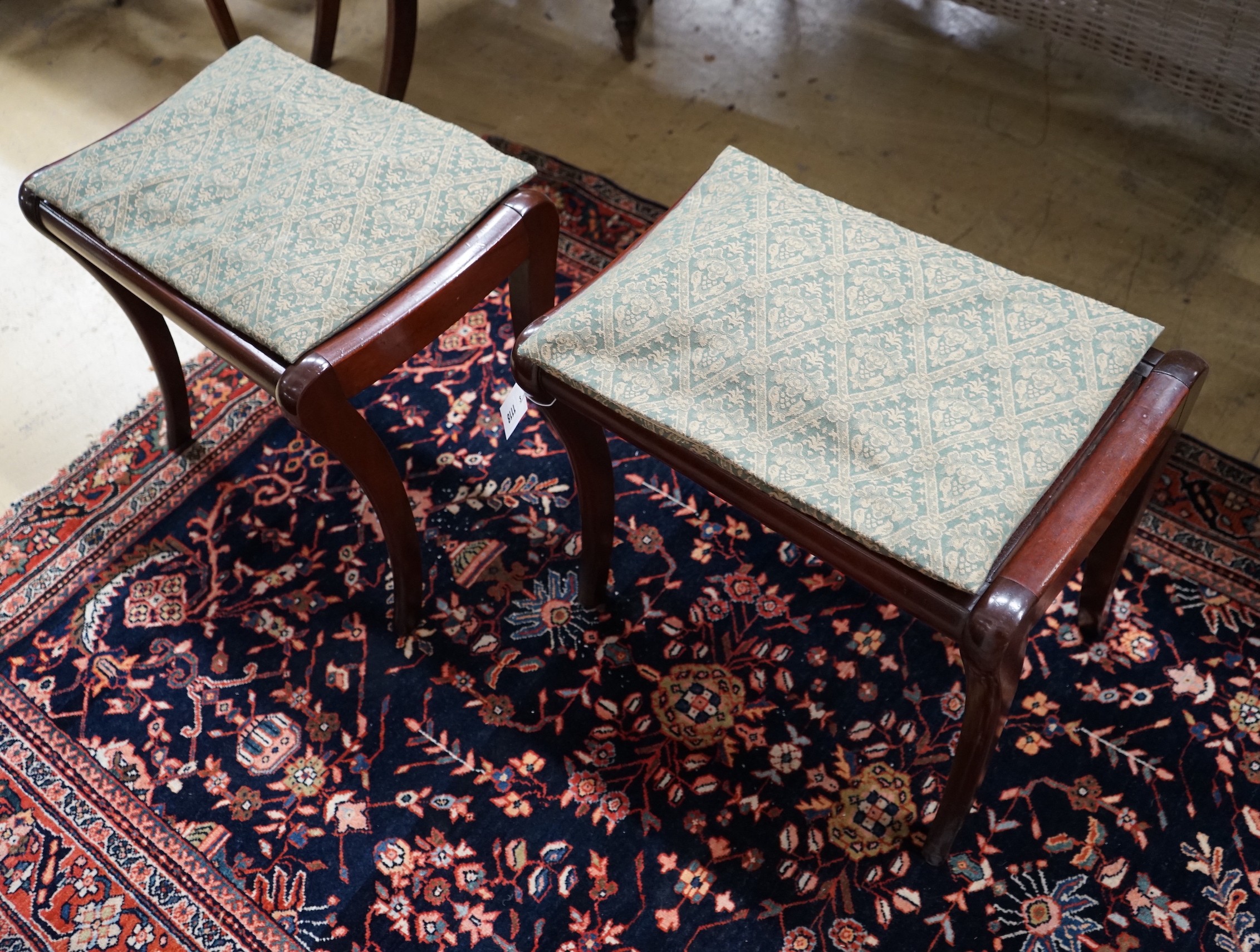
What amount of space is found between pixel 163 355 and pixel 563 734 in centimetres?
90

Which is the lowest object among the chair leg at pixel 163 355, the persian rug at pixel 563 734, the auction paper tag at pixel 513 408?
the persian rug at pixel 563 734

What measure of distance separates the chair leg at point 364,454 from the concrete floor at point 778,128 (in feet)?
2.56

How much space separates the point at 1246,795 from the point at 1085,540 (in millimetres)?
593

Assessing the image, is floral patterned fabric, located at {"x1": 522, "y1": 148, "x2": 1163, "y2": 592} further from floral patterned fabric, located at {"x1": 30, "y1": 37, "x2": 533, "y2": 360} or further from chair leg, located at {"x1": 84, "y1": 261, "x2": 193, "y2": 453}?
chair leg, located at {"x1": 84, "y1": 261, "x2": 193, "y2": 453}

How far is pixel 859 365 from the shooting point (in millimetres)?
1147

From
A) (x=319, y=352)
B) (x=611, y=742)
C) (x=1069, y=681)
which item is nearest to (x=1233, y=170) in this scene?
(x=1069, y=681)

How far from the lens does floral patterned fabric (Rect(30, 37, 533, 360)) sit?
4.33ft

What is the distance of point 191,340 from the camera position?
2043 mm

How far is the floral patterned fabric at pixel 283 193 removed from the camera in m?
1.32

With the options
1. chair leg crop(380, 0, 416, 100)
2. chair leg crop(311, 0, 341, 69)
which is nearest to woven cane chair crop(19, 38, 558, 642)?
chair leg crop(380, 0, 416, 100)

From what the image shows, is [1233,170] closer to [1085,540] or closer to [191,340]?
[1085,540]

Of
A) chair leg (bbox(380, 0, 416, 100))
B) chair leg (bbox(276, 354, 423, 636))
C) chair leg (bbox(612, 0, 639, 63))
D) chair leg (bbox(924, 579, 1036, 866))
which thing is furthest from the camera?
chair leg (bbox(612, 0, 639, 63))

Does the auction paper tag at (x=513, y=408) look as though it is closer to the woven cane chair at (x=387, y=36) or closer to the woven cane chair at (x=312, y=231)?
the woven cane chair at (x=312, y=231)

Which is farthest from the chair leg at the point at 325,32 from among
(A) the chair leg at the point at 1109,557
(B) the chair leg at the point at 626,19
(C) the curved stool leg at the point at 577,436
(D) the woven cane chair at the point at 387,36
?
(A) the chair leg at the point at 1109,557
